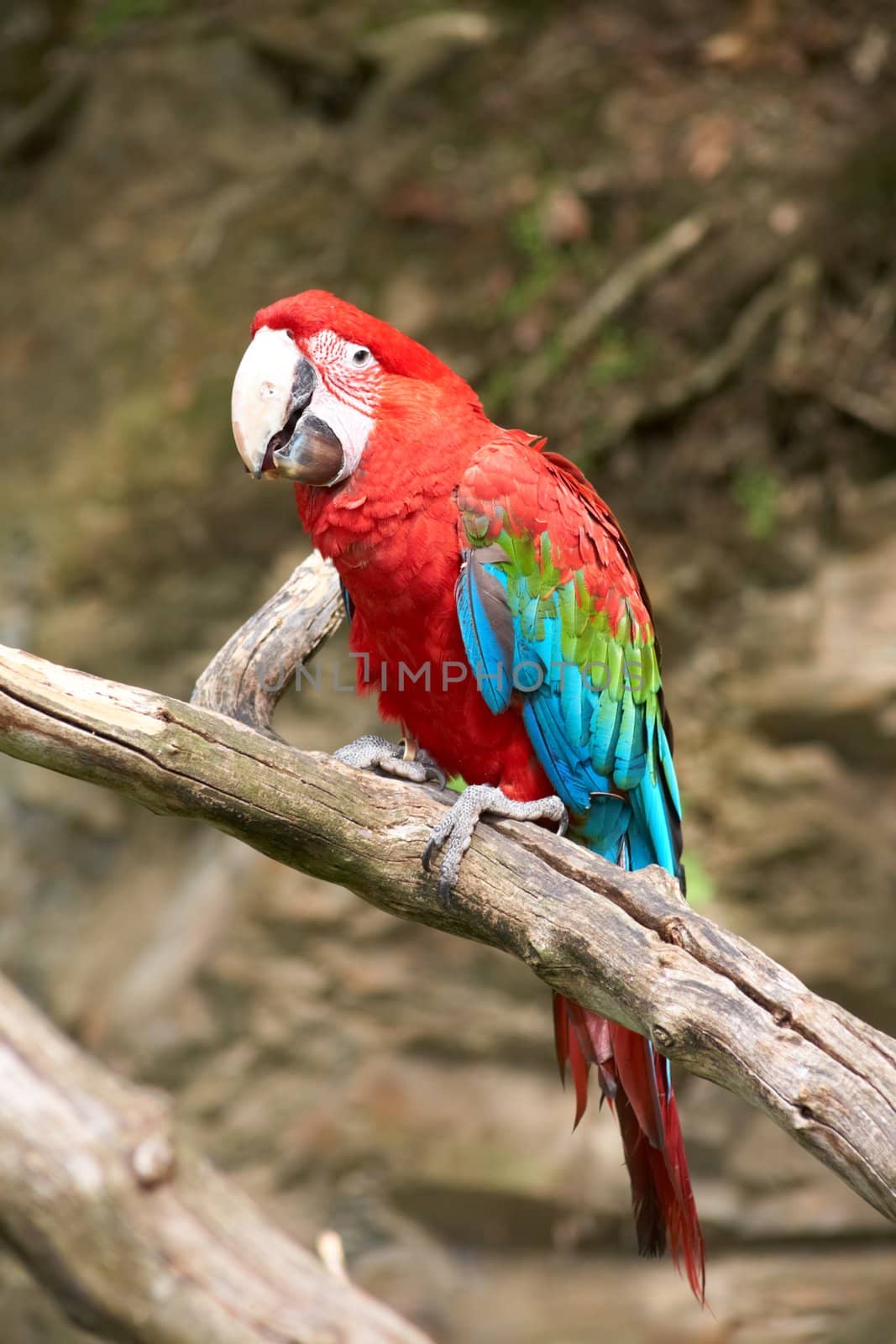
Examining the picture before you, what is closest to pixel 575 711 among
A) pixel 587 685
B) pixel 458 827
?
pixel 587 685

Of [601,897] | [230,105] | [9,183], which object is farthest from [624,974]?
[9,183]

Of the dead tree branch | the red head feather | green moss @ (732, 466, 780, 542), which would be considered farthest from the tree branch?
green moss @ (732, 466, 780, 542)

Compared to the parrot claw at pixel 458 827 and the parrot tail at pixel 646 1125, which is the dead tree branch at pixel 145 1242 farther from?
the parrot claw at pixel 458 827

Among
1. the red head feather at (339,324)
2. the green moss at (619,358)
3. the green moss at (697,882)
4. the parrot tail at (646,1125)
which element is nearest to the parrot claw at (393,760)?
the parrot tail at (646,1125)

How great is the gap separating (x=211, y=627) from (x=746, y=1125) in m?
2.34

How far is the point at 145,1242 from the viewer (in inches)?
108

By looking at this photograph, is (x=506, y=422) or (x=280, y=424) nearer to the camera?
(x=280, y=424)

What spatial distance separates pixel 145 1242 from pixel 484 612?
1.68 meters

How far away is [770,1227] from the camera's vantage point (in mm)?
3793

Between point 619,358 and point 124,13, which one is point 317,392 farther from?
point 124,13

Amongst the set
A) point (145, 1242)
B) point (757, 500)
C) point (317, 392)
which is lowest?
point (145, 1242)

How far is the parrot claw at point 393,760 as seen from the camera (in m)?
2.27

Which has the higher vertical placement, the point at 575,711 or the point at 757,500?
the point at 757,500

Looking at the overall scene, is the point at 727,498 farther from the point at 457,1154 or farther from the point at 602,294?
the point at 457,1154
